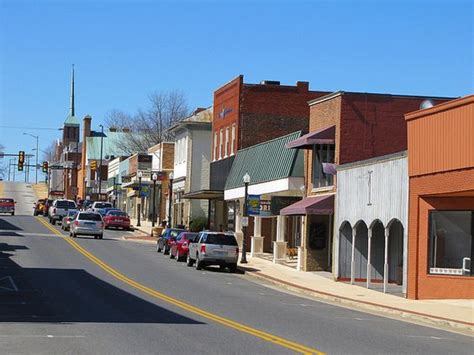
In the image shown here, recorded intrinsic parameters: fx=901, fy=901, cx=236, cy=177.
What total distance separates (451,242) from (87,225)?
104ft

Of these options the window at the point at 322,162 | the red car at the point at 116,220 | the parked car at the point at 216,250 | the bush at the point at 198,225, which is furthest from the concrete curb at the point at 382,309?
the red car at the point at 116,220

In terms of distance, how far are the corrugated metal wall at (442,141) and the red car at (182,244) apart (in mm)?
15512

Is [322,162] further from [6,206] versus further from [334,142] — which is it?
[6,206]

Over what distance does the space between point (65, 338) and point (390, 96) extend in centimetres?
2459

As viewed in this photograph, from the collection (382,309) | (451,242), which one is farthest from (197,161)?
(382,309)

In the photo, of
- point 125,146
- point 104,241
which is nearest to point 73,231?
point 104,241

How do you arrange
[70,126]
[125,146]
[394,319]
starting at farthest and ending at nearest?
[70,126]
[125,146]
[394,319]

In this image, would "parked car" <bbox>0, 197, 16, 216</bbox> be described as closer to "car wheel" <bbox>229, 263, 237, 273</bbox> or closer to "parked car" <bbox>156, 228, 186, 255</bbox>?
"parked car" <bbox>156, 228, 186, 255</bbox>

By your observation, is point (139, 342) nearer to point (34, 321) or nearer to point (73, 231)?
point (34, 321)

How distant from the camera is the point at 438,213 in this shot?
27688mm

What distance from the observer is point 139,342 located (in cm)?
1515

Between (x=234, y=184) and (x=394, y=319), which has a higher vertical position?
(x=234, y=184)

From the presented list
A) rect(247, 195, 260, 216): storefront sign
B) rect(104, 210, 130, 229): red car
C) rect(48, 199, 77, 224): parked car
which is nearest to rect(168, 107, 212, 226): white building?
rect(104, 210, 130, 229): red car

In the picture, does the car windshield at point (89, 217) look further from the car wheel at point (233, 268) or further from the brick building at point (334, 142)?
the brick building at point (334, 142)
